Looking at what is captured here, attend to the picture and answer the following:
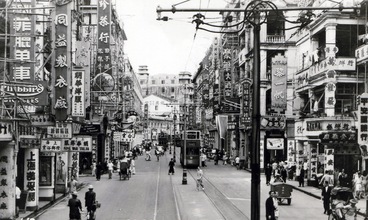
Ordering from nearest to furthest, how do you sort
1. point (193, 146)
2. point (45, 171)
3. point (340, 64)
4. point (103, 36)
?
1. point (45, 171)
2. point (340, 64)
3. point (103, 36)
4. point (193, 146)

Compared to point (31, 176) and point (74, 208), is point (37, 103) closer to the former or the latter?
point (74, 208)

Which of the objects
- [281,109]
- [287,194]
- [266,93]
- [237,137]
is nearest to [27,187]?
[287,194]

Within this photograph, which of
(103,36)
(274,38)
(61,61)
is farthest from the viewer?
(274,38)

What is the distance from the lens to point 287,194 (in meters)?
27.5

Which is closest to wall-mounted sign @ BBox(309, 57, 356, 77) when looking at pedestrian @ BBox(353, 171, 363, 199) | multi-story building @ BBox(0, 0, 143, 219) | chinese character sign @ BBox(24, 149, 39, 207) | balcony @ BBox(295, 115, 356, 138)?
balcony @ BBox(295, 115, 356, 138)

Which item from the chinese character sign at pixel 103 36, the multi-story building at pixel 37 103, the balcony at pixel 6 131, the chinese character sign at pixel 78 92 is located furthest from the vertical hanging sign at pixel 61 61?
Answer: the chinese character sign at pixel 103 36

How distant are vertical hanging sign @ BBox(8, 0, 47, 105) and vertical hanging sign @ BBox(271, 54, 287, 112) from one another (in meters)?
22.1

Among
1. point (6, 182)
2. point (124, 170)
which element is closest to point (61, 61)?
point (6, 182)

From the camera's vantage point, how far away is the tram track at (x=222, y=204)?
24.1 m

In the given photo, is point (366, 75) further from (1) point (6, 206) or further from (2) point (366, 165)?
(1) point (6, 206)

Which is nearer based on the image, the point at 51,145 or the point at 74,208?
the point at 74,208

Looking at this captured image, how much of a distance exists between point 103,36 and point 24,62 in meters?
23.9

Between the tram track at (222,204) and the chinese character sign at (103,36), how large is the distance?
44.1 feet

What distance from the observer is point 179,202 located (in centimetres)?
2873
